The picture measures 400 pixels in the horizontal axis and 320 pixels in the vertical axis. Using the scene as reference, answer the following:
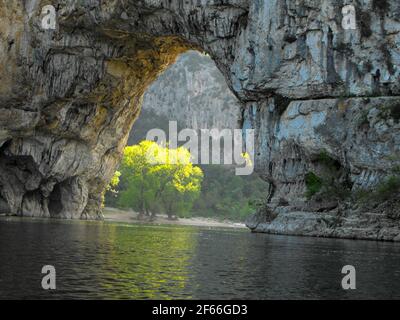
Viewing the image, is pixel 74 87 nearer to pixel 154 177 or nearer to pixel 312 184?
pixel 312 184

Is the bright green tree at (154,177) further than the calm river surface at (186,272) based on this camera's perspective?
Yes

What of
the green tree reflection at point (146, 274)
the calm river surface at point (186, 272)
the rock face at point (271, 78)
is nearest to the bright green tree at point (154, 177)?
the rock face at point (271, 78)

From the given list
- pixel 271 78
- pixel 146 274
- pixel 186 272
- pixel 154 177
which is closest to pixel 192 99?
pixel 154 177

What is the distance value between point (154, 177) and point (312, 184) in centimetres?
5551

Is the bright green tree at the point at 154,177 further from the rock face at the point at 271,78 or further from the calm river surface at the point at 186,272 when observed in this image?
the calm river surface at the point at 186,272

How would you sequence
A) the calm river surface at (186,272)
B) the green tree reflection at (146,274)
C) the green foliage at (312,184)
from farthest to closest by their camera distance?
the green foliage at (312,184), the calm river surface at (186,272), the green tree reflection at (146,274)

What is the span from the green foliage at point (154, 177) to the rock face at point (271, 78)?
3195 cm

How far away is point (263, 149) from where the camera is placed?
168ft

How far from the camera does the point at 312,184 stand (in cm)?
4697

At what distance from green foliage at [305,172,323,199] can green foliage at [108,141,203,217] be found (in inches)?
2098

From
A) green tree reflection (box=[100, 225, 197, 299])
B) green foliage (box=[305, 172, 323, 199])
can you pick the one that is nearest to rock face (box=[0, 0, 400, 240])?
green foliage (box=[305, 172, 323, 199])

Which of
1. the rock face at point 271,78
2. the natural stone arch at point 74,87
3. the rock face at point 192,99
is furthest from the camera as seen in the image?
the rock face at point 192,99

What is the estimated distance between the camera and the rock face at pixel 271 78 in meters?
44.1
